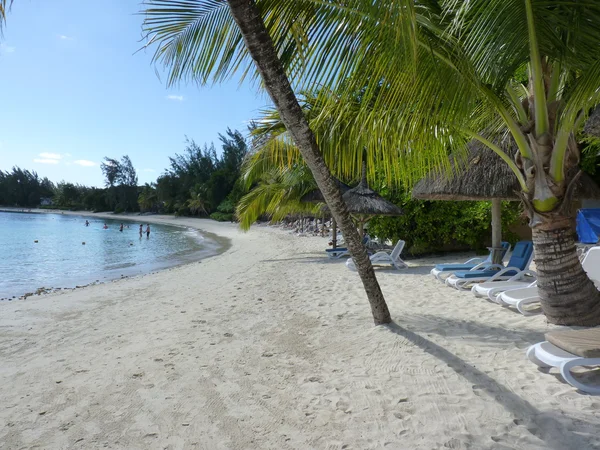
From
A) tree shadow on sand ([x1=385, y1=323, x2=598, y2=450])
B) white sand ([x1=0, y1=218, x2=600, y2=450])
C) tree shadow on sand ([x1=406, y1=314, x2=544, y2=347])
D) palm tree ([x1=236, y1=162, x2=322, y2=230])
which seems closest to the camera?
tree shadow on sand ([x1=385, y1=323, x2=598, y2=450])

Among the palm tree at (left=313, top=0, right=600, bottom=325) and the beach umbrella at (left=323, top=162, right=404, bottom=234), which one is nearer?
the palm tree at (left=313, top=0, right=600, bottom=325)

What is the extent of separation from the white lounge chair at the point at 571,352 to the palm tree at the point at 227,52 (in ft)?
5.97

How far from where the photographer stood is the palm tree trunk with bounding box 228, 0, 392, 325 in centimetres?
316

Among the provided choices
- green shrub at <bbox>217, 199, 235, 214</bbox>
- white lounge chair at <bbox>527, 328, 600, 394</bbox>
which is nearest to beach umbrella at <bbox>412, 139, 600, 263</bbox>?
white lounge chair at <bbox>527, 328, 600, 394</bbox>

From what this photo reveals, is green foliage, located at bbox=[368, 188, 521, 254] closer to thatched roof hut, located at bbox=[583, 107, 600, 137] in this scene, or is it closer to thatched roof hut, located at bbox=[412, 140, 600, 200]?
thatched roof hut, located at bbox=[412, 140, 600, 200]

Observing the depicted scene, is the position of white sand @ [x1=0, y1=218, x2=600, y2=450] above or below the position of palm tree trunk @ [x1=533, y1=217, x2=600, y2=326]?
below

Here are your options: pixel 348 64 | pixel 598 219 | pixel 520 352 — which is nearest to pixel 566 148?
pixel 520 352

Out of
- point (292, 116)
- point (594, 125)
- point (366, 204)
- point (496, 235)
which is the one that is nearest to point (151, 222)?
point (366, 204)

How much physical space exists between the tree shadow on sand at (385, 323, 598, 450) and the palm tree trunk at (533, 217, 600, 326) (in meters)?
1.23

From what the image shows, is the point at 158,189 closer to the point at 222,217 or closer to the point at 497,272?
the point at 222,217

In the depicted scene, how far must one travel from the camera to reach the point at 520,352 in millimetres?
3625

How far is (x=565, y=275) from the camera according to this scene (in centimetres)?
389

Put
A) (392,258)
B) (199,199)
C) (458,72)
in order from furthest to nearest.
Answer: (199,199)
(392,258)
(458,72)

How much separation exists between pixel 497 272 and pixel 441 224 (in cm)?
447
